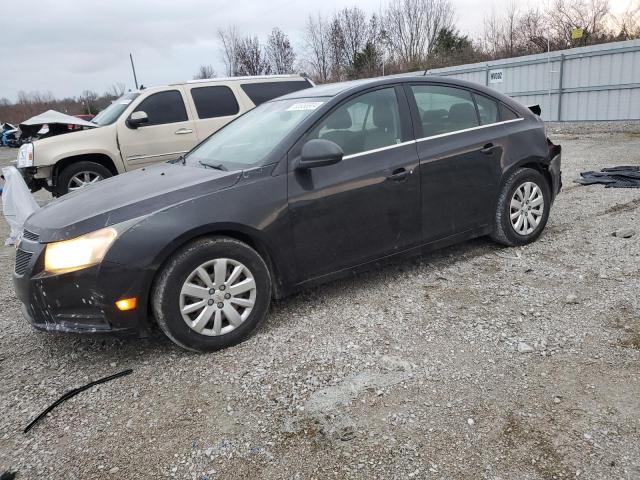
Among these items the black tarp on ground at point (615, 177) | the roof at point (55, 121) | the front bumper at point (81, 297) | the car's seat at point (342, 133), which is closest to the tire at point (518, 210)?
the car's seat at point (342, 133)

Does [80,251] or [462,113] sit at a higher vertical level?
[462,113]

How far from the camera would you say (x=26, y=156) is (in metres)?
7.41

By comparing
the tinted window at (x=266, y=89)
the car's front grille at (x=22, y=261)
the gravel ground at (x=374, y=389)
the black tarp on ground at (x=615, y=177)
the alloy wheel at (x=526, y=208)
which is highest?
the tinted window at (x=266, y=89)

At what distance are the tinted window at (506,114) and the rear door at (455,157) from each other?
0.24 feet

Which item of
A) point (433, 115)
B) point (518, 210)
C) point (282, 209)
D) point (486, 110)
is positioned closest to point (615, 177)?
point (518, 210)

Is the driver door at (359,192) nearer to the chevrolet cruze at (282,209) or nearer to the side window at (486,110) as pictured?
the chevrolet cruze at (282,209)

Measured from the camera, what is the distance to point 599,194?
6.52 m

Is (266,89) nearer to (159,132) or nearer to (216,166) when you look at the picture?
(159,132)

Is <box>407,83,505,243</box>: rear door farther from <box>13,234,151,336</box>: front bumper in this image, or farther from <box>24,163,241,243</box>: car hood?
<box>13,234,151,336</box>: front bumper

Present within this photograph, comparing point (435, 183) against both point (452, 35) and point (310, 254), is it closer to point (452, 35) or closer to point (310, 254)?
point (310, 254)

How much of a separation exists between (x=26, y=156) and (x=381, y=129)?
19.7 feet

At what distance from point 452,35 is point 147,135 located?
3454 cm

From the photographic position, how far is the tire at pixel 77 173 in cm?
741

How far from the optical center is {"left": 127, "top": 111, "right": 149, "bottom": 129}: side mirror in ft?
24.4
